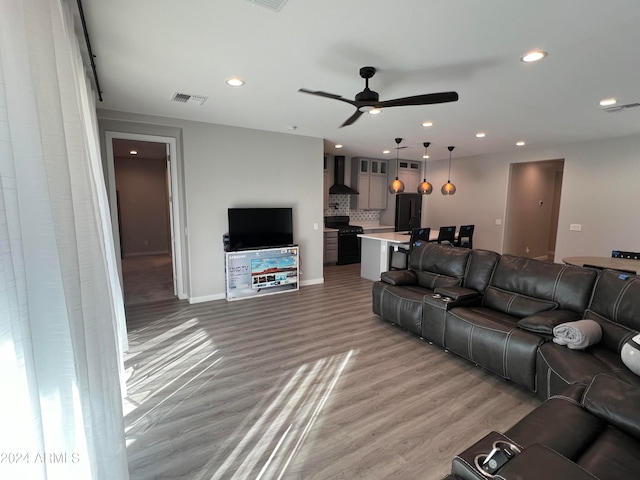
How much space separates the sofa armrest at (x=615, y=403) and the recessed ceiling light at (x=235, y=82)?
349 cm

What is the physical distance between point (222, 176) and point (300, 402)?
360 cm

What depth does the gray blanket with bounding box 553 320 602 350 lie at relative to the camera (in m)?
2.32

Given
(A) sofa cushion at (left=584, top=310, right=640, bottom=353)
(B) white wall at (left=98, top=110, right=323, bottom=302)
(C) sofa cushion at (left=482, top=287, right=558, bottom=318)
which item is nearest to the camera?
(A) sofa cushion at (left=584, top=310, right=640, bottom=353)

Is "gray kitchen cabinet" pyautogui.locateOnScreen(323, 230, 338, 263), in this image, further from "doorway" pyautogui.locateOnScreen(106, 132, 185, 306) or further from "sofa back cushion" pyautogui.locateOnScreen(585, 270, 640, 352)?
"sofa back cushion" pyautogui.locateOnScreen(585, 270, 640, 352)

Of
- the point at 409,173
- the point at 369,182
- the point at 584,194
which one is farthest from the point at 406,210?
the point at 584,194

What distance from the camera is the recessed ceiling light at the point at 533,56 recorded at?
2.41 metres

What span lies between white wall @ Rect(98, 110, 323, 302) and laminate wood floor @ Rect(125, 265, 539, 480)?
3.95 ft

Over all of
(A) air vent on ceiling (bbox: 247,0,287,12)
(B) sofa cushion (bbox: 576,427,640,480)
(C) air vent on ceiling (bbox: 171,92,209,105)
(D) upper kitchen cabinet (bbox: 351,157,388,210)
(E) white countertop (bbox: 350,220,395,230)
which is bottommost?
(B) sofa cushion (bbox: 576,427,640,480)

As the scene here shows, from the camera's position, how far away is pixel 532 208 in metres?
8.03

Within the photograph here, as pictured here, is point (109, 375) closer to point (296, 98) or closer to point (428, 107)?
point (296, 98)

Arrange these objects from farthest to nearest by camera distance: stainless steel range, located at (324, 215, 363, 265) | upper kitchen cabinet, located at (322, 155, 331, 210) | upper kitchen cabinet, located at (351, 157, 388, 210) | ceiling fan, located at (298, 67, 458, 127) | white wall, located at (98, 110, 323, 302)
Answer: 1. upper kitchen cabinet, located at (351, 157, 388, 210)
2. stainless steel range, located at (324, 215, 363, 265)
3. upper kitchen cabinet, located at (322, 155, 331, 210)
4. white wall, located at (98, 110, 323, 302)
5. ceiling fan, located at (298, 67, 458, 127)

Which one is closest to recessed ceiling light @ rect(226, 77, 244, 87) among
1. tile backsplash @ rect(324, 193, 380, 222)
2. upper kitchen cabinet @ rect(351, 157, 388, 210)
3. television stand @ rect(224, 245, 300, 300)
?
television stand @ rect(224, 245, 300, 300)

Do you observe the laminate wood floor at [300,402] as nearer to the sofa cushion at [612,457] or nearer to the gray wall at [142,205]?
the sofa cushion at [612,457]

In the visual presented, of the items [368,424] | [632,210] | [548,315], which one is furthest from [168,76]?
[632,210]
